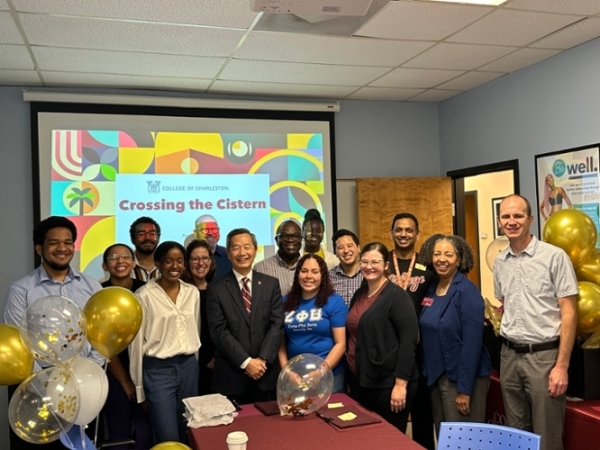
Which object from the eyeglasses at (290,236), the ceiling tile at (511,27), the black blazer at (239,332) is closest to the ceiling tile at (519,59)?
the ceiling tile at (511,27)

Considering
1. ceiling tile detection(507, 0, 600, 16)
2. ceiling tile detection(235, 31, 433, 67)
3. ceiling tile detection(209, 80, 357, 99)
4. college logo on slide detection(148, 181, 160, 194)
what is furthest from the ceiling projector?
college logo on slide detection(148, 181, 160, 194)

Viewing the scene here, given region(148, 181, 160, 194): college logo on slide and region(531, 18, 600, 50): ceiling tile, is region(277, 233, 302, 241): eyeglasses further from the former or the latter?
region(531, 18, 600, 50): ceiling tile

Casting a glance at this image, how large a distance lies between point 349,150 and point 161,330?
300 centimetres

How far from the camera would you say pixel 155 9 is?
311 cm

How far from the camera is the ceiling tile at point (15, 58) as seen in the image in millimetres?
3730

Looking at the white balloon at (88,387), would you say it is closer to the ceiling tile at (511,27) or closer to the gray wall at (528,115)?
the ceiling tile at (511,27)

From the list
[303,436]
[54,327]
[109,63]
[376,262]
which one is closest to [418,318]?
[376,262]

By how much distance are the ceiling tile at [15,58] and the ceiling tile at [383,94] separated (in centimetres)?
266

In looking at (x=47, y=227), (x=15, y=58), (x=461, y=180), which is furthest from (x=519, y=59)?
(x=15, y=58)

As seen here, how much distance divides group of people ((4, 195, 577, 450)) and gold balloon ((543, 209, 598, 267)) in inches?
10.0

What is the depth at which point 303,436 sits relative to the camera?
2371mm

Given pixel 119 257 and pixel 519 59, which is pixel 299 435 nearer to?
pixel 119 257

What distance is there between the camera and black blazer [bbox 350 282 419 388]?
9.92ft

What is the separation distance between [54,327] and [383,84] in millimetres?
3546
